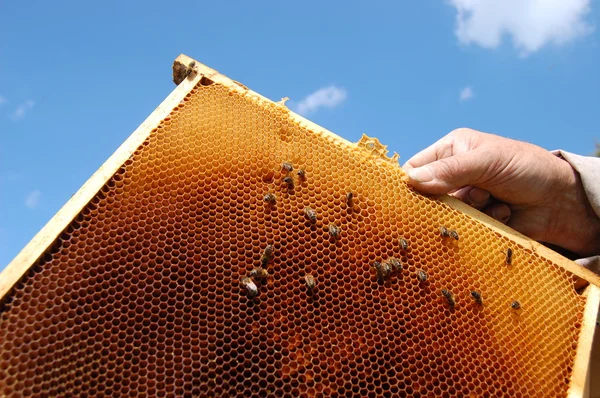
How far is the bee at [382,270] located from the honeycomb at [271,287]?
5 centimetres

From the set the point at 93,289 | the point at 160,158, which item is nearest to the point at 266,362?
the point at 93,289

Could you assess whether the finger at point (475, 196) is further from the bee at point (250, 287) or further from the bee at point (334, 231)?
the bee at point (250, 287)

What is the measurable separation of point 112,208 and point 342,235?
1702mm

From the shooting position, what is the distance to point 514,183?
5.04 m

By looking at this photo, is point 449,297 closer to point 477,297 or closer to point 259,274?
point 477,297

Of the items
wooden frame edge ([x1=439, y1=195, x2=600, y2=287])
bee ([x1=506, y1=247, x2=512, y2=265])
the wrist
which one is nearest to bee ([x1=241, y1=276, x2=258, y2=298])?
wooden frame edge ([x1=439, y1=195, x2=600, y2=287])

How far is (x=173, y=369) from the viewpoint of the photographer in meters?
2.82

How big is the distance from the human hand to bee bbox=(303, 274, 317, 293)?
1521 millimetres

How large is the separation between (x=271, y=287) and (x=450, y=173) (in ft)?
7.19

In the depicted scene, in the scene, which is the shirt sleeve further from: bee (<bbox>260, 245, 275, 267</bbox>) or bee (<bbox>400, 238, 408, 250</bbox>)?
bee (<bbox>260, 245, 275, 267</bbox>)

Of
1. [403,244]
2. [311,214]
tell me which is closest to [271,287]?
[311,214]

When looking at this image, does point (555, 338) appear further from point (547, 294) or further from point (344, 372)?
point (344, 372)

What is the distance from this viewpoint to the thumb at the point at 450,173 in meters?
4.20

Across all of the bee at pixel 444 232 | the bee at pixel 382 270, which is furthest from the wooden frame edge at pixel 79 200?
the bee at pixel 444 232
